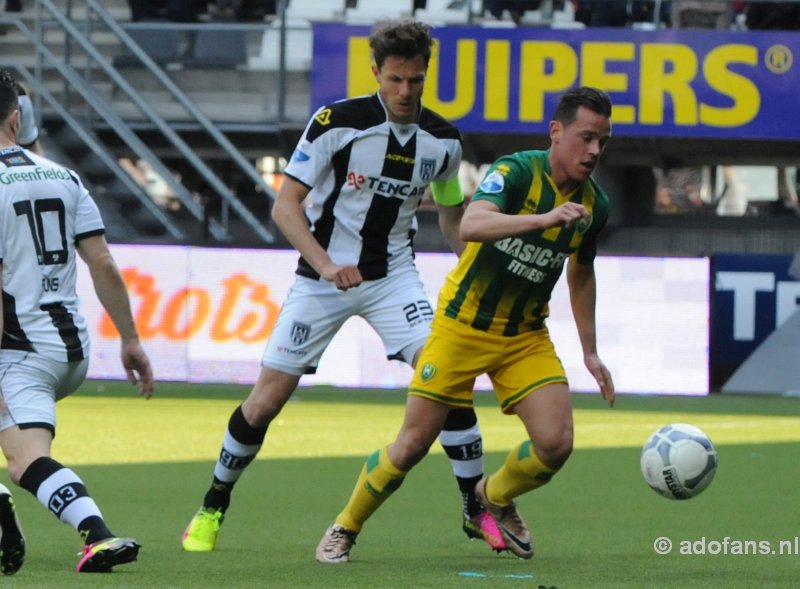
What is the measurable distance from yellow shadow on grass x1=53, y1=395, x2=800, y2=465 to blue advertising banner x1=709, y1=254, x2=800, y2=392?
2.86 m

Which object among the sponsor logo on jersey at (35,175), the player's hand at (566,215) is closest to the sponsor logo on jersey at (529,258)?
the player's hand at (566,215)

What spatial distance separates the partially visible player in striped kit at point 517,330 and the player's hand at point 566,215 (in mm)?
631

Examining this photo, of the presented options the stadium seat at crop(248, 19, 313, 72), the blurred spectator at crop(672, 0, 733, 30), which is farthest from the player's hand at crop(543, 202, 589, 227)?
the stadium seat at crop(248, 19, 313, 72)

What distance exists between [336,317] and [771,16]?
15.9 meters

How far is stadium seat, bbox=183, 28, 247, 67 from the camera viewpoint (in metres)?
23.0

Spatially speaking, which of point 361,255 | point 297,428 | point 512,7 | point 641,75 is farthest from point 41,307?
point 512,7

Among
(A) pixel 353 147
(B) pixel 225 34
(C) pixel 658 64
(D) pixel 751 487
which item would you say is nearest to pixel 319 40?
(B) pixel 225 34

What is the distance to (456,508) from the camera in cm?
937

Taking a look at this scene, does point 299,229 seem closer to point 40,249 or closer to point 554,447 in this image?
point 40,249

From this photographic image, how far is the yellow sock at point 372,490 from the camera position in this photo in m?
7.16

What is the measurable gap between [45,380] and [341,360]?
13.1 meters

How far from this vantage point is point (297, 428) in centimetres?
1458

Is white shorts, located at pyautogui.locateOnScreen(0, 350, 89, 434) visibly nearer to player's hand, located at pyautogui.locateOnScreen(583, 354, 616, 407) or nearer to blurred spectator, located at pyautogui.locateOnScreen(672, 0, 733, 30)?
player's hand, located at pyautogui.locateOnScreen(583, 354, 616, 407)

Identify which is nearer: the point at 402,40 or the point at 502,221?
the point at 502,221
